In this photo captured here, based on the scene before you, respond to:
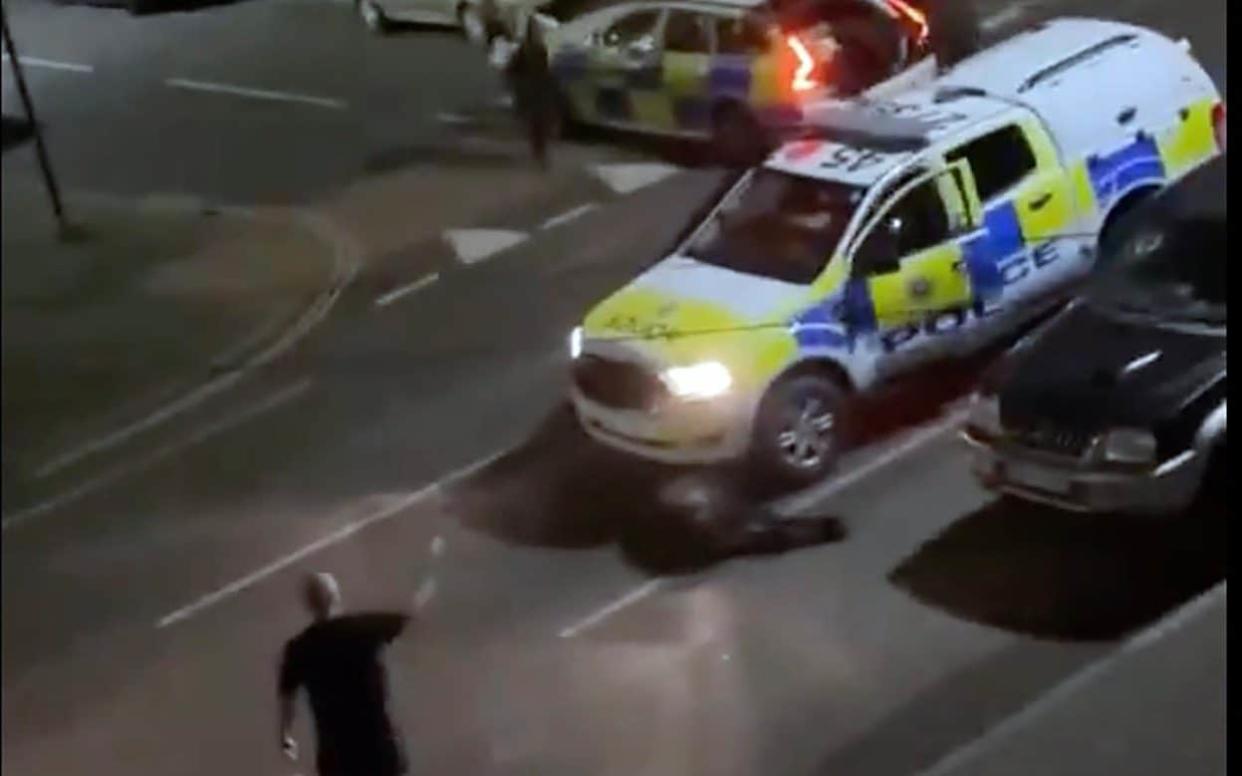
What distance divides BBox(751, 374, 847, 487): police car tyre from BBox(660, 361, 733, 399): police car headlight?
0.04 metres

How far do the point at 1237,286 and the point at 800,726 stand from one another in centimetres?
57

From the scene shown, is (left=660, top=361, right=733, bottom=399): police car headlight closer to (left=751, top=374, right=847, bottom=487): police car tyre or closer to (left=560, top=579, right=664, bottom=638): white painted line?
(left=751, top=374, right=847, bottom=487): police car tyre

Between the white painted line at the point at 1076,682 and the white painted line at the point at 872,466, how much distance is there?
260 millimetres

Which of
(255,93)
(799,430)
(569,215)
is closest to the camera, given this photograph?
(255,93)

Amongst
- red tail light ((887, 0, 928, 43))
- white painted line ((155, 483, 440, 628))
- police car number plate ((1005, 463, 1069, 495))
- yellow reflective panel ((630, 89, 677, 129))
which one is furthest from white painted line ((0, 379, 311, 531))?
police car number plate ((1005, 463, 1069, 495))

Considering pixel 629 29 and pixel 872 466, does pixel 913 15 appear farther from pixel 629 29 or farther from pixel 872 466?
pixel 872 466

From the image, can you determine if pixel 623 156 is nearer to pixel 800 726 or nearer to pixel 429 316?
pixel 429 316

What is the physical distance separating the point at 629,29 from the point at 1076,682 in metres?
0.71

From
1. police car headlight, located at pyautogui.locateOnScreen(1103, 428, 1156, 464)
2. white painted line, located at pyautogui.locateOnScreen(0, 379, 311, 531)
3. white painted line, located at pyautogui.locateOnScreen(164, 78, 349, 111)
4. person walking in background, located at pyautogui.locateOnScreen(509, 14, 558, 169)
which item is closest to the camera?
white painted line, located at pyautogui.locateOnScreen(0, 379, 311, 531)

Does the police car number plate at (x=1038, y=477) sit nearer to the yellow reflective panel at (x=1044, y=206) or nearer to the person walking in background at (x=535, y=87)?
the yellow reflective panel at (x=1044, y=206)

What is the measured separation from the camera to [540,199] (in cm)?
156

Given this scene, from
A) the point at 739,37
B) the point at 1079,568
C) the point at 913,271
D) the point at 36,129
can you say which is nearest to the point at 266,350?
the point at 36,129

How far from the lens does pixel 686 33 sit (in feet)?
5.27

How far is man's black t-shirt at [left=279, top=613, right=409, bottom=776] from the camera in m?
1.49
